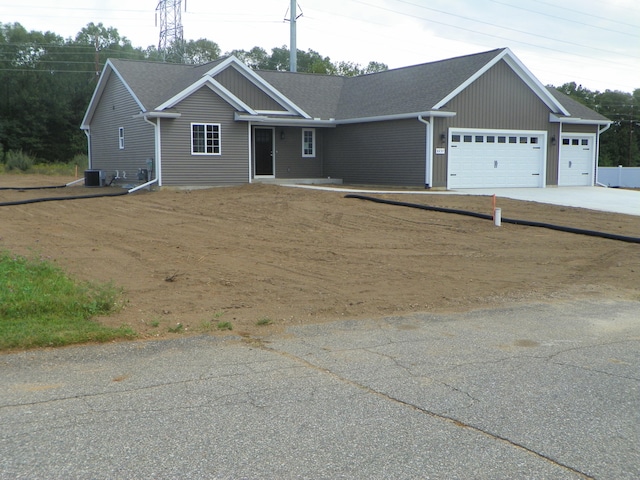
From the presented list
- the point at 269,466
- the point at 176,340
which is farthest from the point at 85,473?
the point at 176,340

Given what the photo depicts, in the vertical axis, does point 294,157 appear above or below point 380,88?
below

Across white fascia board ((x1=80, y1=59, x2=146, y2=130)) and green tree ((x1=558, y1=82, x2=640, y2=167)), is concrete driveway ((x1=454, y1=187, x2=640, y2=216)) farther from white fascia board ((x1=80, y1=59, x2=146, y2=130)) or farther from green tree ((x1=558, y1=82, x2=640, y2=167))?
green tree ((x1=558, y1=82, x2=640, y2=167))

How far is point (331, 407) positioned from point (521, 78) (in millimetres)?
25499

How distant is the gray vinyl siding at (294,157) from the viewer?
29516 mm

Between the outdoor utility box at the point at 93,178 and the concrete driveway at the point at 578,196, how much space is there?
49.9 ft

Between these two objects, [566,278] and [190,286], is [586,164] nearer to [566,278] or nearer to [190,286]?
[566,278]

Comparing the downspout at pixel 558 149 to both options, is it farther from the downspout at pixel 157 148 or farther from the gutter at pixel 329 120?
the downspout at pixel 157 148

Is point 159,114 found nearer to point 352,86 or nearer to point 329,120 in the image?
→ point 329,120

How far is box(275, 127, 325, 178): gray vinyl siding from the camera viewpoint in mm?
29516

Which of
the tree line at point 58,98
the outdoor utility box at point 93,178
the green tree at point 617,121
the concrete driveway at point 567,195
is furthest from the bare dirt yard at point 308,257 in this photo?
the green tree at point 617,121

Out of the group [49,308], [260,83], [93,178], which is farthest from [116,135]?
[49,308]

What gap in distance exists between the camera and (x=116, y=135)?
29453mm

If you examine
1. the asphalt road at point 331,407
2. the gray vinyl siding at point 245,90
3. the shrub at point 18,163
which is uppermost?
the gray vinyl siding at point 245,90

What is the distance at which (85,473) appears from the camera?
4.07 m
